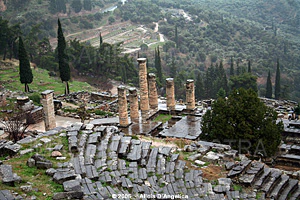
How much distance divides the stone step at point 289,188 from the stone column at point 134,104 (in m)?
11.8

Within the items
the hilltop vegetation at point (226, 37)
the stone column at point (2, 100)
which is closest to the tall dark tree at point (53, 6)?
the hilltop vegetation at point (226, 37)

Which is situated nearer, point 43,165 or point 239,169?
point 43,165

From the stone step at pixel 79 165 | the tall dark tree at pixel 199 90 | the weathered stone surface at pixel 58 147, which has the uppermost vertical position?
the stone step at pixel 79 165

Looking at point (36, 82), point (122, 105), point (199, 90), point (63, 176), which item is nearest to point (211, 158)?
point (63, 176)

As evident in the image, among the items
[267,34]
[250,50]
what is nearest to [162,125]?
[250,50]

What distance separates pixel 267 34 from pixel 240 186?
267 ft

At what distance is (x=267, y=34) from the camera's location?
91.4 metres

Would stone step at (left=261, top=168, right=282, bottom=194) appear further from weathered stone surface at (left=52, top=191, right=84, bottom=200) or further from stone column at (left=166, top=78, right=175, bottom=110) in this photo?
stone column at (left=166, top=78, right=175, bottom=110)

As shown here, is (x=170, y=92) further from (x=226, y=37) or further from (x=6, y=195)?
(x=226, y=37)

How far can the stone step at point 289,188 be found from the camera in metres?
15.4

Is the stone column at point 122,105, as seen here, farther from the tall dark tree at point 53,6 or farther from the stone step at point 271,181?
the tall dark tree at point 53,6

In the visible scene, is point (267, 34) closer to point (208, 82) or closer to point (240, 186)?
point (208, 82)

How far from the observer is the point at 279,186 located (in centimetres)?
1591

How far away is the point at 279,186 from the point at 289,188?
19.7 inches
